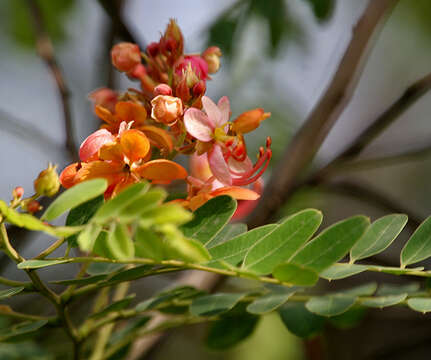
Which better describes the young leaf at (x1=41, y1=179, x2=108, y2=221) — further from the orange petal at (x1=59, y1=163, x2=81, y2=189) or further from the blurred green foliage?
the blurred green foliage

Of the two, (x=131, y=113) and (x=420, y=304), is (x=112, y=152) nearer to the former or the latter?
(x=131, y=113)

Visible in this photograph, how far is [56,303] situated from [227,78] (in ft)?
4.88

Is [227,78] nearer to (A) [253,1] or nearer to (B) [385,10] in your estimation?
(A) [253,1]

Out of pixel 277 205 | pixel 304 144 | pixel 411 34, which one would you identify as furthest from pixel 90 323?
pixel 411 34

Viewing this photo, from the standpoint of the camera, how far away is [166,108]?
67 cm

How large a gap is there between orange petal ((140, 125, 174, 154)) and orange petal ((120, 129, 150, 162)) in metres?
0.05

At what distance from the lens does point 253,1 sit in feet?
4.98

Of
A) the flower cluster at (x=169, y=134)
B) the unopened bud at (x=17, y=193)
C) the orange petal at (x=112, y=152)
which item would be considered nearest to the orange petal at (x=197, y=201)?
the flower cluster at (x=169, y=134)

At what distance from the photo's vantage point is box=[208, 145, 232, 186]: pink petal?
0.70m

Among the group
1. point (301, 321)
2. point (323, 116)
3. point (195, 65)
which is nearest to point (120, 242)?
point (195, 65)

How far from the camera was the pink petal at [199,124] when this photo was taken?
2.25ft

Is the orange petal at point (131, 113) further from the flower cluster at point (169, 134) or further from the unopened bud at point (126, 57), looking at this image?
the unopened bud at point (126, 57)

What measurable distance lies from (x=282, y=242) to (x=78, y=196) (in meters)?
0.23

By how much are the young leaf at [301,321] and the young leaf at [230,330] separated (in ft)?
0.23
